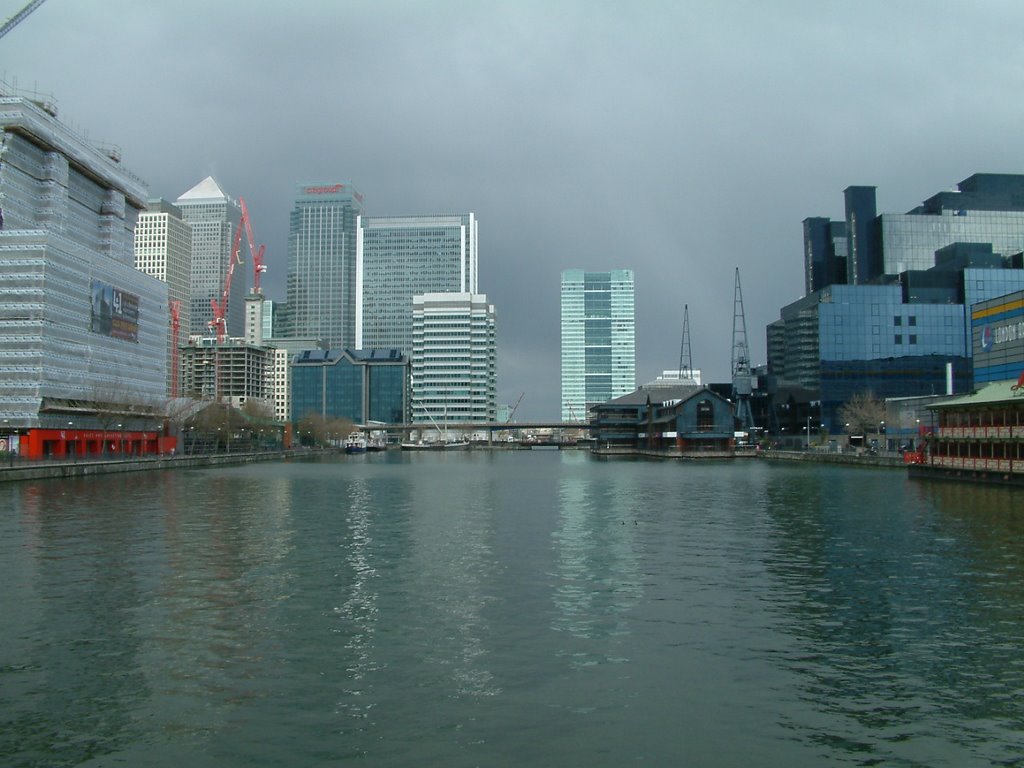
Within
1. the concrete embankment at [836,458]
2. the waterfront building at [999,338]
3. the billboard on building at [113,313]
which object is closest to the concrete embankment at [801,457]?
the concrete embankment at [836,458]

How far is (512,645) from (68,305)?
419 ft

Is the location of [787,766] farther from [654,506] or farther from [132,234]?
[132,234]

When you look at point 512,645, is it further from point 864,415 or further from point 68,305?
point 864,415

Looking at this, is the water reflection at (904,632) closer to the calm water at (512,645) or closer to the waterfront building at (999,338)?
the calm water at (512,645)

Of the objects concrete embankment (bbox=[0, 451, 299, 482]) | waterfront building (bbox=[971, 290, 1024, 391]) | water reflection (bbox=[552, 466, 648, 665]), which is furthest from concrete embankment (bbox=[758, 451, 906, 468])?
concrete embankment (bbox=[0, 451, 299, 482])

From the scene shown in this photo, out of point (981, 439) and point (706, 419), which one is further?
point (706, 419)

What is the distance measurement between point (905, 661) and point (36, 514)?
172ft

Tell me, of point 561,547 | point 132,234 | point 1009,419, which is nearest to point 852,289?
point 1009,419

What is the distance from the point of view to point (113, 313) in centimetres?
14550

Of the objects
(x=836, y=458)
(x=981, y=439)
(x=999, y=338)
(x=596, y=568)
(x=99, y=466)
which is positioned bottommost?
(x=596, y=568)

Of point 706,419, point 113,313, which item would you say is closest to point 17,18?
point 113,313

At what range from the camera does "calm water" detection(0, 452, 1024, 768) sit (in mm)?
16297

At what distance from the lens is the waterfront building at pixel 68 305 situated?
122062 mm

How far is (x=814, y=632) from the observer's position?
2428cm
